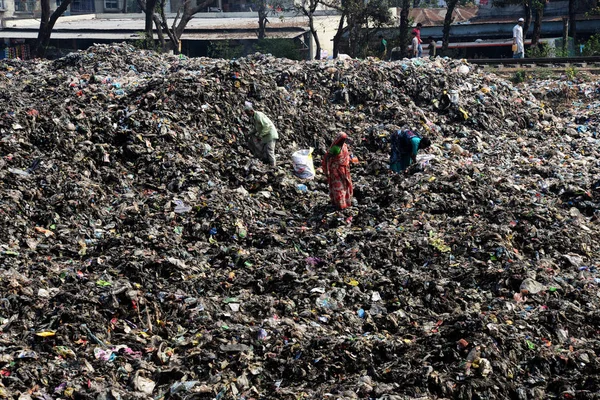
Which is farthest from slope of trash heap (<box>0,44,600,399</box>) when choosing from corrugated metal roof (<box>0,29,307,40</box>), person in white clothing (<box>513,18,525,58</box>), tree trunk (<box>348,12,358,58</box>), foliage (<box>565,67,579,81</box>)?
corrugated metal roof (<box>0,29,307,40</box>)

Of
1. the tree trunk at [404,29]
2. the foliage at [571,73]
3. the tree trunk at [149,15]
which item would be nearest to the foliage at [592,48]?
the foliage at [571,73]

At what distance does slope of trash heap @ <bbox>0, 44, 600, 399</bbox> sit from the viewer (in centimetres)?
620

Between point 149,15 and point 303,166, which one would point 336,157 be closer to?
point 303,166

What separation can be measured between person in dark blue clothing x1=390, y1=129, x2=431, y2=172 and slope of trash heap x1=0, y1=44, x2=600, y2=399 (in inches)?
9.6

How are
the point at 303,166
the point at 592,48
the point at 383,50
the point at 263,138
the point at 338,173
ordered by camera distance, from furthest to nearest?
1. the point at 383,50
2. the point at 592,48
3. the point at 263,138
4. the point at 303,166
5. the point at 338,173

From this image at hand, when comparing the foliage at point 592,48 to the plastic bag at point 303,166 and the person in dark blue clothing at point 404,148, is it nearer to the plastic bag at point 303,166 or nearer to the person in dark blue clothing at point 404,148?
the person in dark blue clothing at point 404,148

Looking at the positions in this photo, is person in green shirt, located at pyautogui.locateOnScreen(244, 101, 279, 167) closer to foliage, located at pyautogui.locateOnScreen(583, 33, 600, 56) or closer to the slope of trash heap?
the slope of trash heap

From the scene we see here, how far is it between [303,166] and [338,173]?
54.1 inches

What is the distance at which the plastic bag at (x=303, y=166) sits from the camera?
11164 millimetres

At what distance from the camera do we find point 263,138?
37.4ft

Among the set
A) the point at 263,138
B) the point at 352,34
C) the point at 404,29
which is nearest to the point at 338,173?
the point at 263,138

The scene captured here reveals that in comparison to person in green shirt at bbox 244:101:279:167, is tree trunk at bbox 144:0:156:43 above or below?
above

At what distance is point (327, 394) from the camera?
5871mm

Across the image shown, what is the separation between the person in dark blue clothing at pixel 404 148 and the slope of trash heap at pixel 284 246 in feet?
0.80
